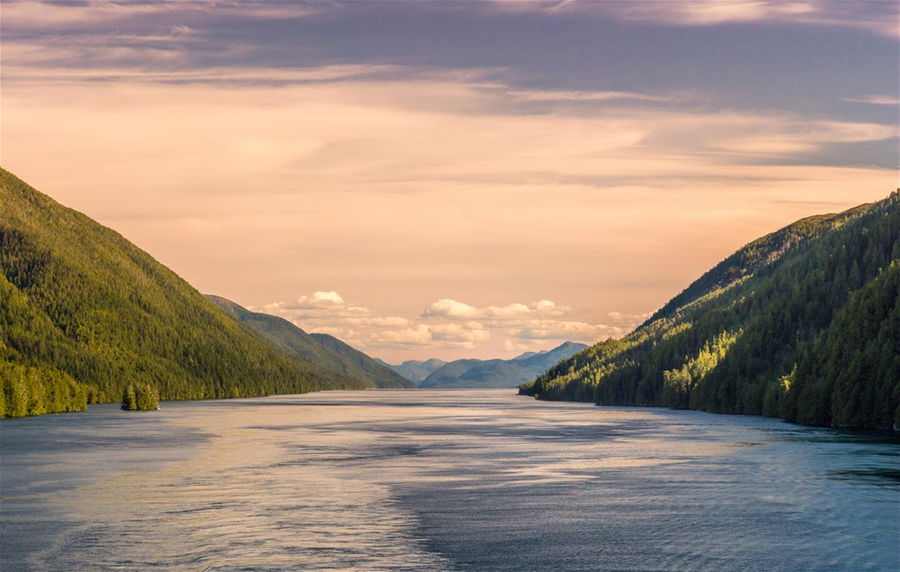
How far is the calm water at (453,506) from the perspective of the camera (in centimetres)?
5459

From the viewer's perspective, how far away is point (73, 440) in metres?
145

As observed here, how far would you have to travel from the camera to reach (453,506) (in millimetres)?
73312

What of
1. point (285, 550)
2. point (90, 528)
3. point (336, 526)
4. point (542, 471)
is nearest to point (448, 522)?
point (336, 526)

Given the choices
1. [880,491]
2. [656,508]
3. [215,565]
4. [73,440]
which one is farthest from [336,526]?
[73,440]

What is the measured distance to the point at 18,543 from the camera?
57.6m

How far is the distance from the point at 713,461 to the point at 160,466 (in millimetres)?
59396

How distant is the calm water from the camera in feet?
179

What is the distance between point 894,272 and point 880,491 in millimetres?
132349

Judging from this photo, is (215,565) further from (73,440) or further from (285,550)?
(73,440)

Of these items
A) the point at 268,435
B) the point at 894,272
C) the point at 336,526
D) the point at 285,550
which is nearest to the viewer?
the point at 285,550

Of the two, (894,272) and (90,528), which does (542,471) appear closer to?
(90,528)

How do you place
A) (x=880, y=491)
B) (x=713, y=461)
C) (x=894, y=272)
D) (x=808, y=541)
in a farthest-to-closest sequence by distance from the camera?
(x=894, y=272) < (x=713, y=461) < (x=880, y=491) < (x=808, y=541)

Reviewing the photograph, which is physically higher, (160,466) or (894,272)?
(894,272)

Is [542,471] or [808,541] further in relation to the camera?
[542,471]
